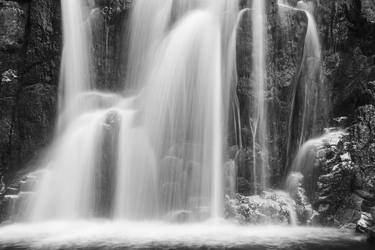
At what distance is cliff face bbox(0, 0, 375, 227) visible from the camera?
18172 millimetres

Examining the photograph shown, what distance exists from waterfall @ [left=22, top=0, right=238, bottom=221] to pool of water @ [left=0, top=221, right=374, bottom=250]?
71cm

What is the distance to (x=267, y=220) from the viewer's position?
54.5ft

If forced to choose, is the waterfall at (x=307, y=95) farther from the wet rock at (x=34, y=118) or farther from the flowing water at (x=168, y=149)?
the wet rock at (x=34, y=118)

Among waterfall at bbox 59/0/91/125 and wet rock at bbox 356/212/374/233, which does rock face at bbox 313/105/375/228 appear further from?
waterfall at bbox 59/0/91/125

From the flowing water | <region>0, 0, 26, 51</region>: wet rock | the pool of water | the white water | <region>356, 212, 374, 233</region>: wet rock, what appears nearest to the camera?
the pool of water

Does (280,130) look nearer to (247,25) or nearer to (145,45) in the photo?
(247,25)

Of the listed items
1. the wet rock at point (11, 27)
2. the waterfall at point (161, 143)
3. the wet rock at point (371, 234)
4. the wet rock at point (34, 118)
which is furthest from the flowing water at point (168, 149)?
the wet rock at point (11, 27)

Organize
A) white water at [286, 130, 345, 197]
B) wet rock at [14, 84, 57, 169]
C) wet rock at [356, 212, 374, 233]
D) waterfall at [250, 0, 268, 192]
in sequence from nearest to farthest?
wet rock at [356, 212, 374, 233] → white water at [286, 130, 345, 197] → waterfall at [250, 0, 268, 192] → wet rock at [14, 84, 57, 169]

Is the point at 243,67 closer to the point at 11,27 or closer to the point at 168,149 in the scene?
the point at 168,149

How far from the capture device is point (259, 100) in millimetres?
18000

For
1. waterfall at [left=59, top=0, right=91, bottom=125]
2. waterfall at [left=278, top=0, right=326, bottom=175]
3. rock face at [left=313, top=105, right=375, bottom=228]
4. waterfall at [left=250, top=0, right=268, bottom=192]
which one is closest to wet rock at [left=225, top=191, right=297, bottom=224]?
waterfall at [left=250, top=0, right=268, bottom=192]

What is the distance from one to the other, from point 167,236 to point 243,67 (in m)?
7.45

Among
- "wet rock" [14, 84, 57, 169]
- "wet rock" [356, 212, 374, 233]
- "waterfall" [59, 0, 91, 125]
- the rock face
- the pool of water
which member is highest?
"waterfall" [59, 0, 91, 125]

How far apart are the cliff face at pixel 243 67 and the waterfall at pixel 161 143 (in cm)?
100
